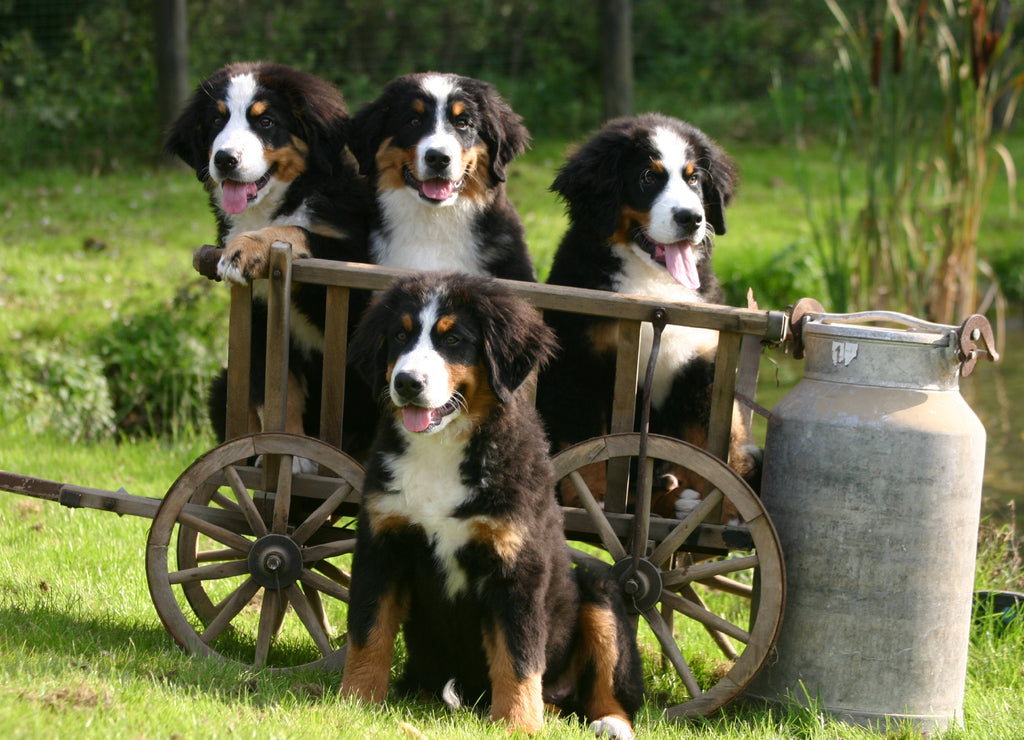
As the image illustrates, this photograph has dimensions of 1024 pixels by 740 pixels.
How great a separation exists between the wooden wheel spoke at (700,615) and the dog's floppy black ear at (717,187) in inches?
58.0

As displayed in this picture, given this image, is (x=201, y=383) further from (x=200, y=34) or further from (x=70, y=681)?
(x=200, y=34)

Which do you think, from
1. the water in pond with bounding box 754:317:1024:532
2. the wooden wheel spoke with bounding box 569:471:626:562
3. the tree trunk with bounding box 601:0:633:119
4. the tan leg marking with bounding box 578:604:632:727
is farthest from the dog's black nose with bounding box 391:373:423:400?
the tree trunk with bounding box 601:0:633:119

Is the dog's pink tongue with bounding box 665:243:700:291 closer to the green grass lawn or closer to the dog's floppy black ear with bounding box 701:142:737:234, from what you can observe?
the dog's floppy black ear with bounding box 701:142:737:234

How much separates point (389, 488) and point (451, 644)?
0.55m

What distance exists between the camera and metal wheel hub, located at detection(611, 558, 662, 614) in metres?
3.77

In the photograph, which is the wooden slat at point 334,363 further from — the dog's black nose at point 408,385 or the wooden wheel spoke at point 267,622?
the dog's black nose at point 408,385

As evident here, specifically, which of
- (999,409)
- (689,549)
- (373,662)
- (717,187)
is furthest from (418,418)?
(999,409)

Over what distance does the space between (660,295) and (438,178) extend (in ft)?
3.02

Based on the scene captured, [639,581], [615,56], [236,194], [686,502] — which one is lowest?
[639,581]

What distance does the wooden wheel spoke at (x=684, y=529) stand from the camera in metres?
3.80

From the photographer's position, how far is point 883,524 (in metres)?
3.69

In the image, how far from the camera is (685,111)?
15469mm

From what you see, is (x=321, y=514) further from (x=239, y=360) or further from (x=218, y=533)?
(x=239, y=360)

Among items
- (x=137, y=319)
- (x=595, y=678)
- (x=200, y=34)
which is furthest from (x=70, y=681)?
(x=200, y=34)
